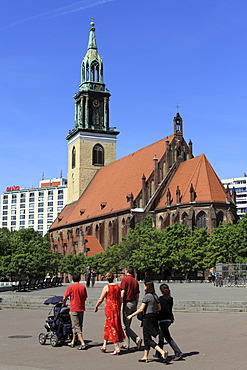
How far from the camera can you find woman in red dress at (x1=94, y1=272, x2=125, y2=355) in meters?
11.9

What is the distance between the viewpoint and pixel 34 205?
17650 centimetres

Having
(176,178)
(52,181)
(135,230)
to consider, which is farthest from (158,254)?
(52,181)

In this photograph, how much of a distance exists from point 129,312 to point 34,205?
548 ft

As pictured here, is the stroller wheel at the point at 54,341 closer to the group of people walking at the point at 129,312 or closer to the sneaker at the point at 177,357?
the group of people walking at the point at 129,312

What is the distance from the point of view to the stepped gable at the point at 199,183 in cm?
5959

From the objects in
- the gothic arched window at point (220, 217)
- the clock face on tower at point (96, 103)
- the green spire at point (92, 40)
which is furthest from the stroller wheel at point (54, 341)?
the green spire at point (92, 40)

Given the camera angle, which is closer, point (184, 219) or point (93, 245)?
point (184, 219)

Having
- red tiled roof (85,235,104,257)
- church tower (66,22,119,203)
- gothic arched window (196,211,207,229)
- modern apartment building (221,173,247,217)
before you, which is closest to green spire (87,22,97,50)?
church tower (66,22,119,203)

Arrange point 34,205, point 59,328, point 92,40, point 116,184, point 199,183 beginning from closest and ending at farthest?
1. point 59,328
2. point 199,183
3. point 116,184
4. point 92,40
5. point 34,205

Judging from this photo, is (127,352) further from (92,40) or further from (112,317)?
(92,40)

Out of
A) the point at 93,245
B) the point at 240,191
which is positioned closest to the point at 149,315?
the point at 93,245

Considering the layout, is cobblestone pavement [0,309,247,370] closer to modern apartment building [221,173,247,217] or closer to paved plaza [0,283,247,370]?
paved plaza [0,283,247,370]

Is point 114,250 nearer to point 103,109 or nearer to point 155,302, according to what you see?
point 103,109

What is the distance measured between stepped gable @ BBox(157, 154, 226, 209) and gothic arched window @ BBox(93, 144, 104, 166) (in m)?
23.8
